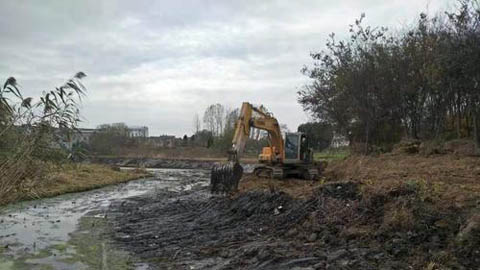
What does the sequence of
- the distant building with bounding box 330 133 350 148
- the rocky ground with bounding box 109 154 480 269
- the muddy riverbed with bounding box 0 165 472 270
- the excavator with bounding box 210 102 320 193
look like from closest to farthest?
the rocky ground with bounding box 109 154 480 269 → the muddy riverbed with bounding box 0 165 472 270 → the excavator with bounding box 210 102 320 193 → the distant building with bounding box 330 133 350 148

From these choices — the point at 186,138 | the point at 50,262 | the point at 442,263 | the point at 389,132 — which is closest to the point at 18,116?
the point at 50,262

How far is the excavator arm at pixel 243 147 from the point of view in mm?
18516

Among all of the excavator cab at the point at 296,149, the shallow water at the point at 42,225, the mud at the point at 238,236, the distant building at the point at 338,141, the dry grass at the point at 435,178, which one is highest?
the distant building at the point at 338,141

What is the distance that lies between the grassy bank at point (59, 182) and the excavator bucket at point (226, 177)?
16.7ft

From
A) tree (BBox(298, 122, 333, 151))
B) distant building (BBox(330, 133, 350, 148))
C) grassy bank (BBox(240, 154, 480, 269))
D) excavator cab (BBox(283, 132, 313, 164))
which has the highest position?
tree (BBox(298, 122, 333, 151))

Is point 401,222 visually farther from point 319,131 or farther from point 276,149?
point 319,131

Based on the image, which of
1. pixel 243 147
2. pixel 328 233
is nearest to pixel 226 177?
pixel 243 147

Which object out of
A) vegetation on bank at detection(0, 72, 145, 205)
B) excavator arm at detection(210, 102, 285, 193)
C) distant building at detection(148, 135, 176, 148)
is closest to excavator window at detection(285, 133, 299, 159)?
excavator arm at detection(210, 102, 285, 193)

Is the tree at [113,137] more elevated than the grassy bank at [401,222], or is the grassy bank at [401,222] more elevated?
the tree at [113,137]

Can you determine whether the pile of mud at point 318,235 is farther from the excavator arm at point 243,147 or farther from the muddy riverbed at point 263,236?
the excavator arm at point 243,147

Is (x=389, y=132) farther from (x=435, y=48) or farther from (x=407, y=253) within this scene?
(x=407, y=253)

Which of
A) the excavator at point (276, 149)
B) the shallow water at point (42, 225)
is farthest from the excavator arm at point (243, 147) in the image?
the shallow water at point (42, 225)

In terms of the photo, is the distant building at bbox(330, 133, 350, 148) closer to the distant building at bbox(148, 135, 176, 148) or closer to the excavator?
the excavator

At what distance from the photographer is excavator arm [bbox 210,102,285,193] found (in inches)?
729
